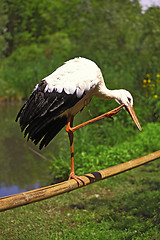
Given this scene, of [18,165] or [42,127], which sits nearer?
[42,127]

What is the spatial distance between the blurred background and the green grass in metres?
0.49

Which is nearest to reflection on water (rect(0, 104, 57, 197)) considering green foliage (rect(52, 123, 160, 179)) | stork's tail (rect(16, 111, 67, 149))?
green foliage (rect(52, 123, 160, 179))

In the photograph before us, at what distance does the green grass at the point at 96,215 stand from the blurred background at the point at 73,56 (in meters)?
0.49

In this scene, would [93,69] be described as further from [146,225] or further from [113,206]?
[113,206]

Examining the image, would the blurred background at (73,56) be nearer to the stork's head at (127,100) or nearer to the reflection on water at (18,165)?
the reflection on water at (18,165)

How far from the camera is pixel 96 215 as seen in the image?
3.80 meters

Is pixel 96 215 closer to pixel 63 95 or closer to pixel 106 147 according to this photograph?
pixel 106 147

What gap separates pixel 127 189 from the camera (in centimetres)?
450

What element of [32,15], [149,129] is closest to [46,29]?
[32,15]

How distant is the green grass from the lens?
3.34 metres

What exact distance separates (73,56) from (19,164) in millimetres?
6042

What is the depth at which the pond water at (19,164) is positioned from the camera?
5015 millimetres

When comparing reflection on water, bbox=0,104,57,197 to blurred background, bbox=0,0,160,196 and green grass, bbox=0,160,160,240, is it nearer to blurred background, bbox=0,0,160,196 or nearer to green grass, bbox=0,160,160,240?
blurred background, bbox=0,0,160,196

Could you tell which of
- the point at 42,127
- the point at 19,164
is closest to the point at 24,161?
the point at 19,164
